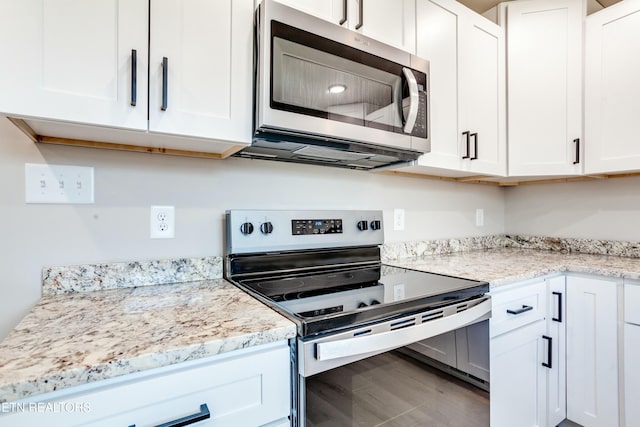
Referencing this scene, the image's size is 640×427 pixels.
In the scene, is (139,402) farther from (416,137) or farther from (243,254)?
(416,137)

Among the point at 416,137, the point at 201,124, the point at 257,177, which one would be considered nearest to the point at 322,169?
the point at 257,177

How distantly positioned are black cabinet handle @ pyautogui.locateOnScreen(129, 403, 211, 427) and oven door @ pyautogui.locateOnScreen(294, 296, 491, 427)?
0.20 m

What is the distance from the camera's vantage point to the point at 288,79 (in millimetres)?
1005

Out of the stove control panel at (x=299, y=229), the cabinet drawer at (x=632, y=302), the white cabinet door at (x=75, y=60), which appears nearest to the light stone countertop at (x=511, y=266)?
the cabinet drawer at (x=632, y=302)

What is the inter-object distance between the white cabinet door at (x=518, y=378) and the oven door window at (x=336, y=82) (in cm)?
95

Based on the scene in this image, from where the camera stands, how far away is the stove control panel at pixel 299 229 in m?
1.19

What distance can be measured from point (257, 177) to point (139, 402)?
911mm

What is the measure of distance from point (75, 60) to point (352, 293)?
0.97 meters

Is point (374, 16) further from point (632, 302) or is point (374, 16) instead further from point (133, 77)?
point (632, 302)

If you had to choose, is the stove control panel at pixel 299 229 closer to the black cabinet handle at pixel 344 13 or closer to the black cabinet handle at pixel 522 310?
the black cabinet handle at pixel 522 310

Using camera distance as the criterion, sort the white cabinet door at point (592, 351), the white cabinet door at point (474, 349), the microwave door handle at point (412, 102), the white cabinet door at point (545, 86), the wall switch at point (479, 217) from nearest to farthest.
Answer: the white cabinet door at point (474, 349)
the microwave door handle at point (412, 102)
the white cabinet door at point (592, 351)
the white cabinet door at point (545, 86)
the wall switch at point (479, 217)

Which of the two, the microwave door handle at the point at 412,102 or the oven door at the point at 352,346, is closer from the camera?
the oven door at the point at 352,346

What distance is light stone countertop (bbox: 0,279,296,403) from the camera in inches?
20.4

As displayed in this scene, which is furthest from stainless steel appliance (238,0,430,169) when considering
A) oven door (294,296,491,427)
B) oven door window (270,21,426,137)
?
oven door (294,296,491,427)
